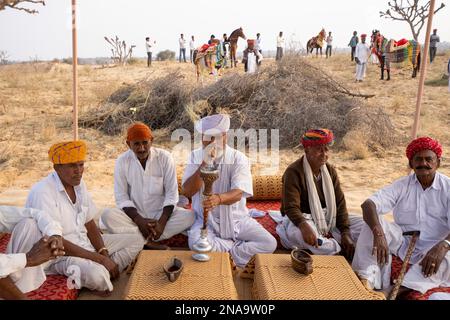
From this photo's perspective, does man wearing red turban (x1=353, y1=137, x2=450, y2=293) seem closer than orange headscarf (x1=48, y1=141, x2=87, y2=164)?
No

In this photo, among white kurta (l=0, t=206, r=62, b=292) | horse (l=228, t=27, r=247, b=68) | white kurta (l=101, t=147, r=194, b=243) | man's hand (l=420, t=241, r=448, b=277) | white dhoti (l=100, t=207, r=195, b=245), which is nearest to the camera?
white kurta (l=0, t=206, r=62, b=292)

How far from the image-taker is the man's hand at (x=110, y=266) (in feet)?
10.6

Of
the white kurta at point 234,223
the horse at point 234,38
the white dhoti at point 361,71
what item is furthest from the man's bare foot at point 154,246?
the white dhoti at point 361,71

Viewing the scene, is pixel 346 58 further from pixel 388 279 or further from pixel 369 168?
pixel 388 279

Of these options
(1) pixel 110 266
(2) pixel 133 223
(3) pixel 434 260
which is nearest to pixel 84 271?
(1) pixel 110 266

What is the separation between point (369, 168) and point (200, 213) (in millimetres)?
4670

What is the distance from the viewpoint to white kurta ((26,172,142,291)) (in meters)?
3.05

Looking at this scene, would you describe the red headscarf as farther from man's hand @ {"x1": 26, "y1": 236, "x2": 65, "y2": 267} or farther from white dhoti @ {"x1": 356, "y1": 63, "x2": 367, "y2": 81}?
white dhoti @ {"x1": 356, "y1": 63, "x2": 367, "y2": 81}

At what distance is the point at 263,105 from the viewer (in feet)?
31.3

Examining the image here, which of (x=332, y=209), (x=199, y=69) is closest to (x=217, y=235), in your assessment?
(x=332, y=209)

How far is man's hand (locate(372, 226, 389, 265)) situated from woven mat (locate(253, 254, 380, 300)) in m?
0.39

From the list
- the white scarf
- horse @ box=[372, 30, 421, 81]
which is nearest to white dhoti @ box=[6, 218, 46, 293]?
the white scarf

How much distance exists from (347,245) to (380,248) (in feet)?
1.69

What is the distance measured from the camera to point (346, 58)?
2438 cm
